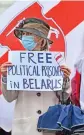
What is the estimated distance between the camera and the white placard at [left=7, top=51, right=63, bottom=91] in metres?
3.42

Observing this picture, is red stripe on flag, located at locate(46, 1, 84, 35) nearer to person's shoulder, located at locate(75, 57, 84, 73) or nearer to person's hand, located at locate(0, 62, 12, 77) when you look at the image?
person's shoulder, located at locate(75, 57, 84, 73)

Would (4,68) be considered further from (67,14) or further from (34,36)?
(67,14)

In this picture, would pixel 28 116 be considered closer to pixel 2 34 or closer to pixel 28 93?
pixel 28 93

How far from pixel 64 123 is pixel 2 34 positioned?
1.04m

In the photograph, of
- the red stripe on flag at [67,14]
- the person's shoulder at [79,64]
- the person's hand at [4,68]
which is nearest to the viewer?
the person's hand at [4,68]

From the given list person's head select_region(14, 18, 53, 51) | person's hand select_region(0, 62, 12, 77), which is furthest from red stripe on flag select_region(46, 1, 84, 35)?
person's hand select_region(0, 62, 12, 77)

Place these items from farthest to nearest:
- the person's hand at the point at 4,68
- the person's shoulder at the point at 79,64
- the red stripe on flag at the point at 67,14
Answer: the red stripe on flag at the point at 67,14 < the person's shoulder at the point at 79,64 < the person's hand at the point at 4,68

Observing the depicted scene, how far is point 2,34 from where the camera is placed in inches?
153

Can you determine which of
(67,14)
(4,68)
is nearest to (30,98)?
(4,68)

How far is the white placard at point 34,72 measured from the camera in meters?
3.42

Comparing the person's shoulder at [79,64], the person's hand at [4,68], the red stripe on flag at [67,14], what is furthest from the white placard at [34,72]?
the red stripe on flag at [67,14]

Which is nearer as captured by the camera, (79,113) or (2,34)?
(79,113)

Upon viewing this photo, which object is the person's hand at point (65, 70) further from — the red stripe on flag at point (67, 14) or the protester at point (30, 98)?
the red stripe on flag at point (67, 14)

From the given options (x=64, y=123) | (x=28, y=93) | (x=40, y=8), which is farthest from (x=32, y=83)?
(x=40, y=8)
